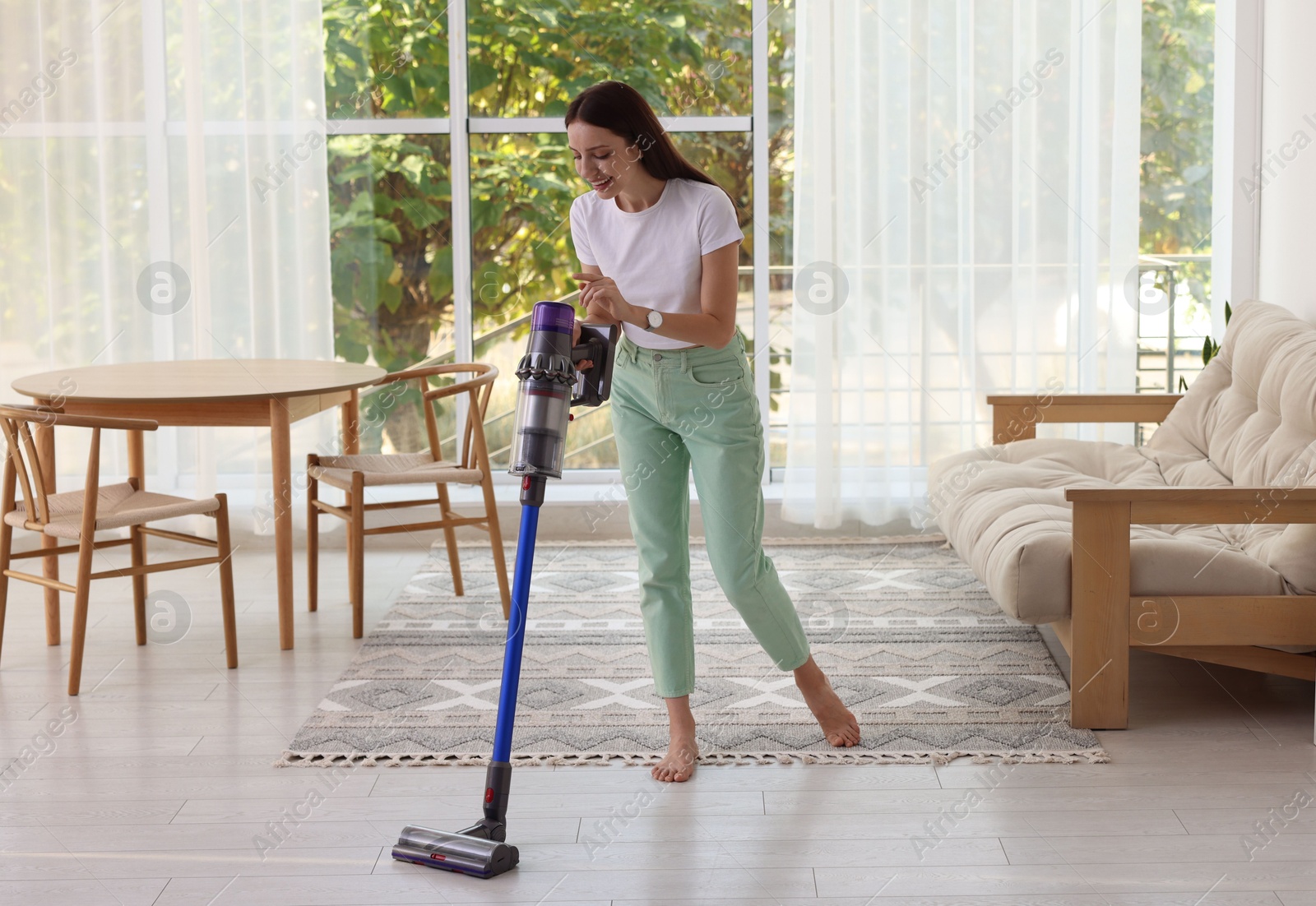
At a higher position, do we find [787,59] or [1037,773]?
[787,59]

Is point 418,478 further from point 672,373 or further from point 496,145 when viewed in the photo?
point 496,145

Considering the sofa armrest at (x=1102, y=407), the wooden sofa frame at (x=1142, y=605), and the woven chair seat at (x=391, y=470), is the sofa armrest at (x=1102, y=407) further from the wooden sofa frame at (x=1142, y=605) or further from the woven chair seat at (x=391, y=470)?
the woven chair seat at (x=391, y=470)

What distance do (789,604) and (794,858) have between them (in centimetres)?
51

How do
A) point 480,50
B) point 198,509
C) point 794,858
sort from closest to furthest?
point 794,858, point 198,509, point 480,50

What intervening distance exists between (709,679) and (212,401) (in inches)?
53.9

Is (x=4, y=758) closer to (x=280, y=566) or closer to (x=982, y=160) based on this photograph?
(x=280, y=566)

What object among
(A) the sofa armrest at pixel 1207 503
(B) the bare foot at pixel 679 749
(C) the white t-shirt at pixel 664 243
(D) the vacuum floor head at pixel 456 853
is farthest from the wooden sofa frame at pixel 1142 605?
(D) the vacuum floor head at pixel 456 853

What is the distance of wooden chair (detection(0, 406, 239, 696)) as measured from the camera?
2.82 metres

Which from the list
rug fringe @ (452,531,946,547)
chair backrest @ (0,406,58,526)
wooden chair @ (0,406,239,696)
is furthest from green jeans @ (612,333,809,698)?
rug fringe @ (452,531,946,547)

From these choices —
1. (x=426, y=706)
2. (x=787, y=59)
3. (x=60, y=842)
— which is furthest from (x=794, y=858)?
(x=787, y=59)

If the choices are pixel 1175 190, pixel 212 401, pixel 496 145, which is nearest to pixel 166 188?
pixel 496 145

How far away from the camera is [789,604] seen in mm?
2404

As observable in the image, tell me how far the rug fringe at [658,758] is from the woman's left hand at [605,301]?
34.7 inches

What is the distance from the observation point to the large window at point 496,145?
4.45 meters
